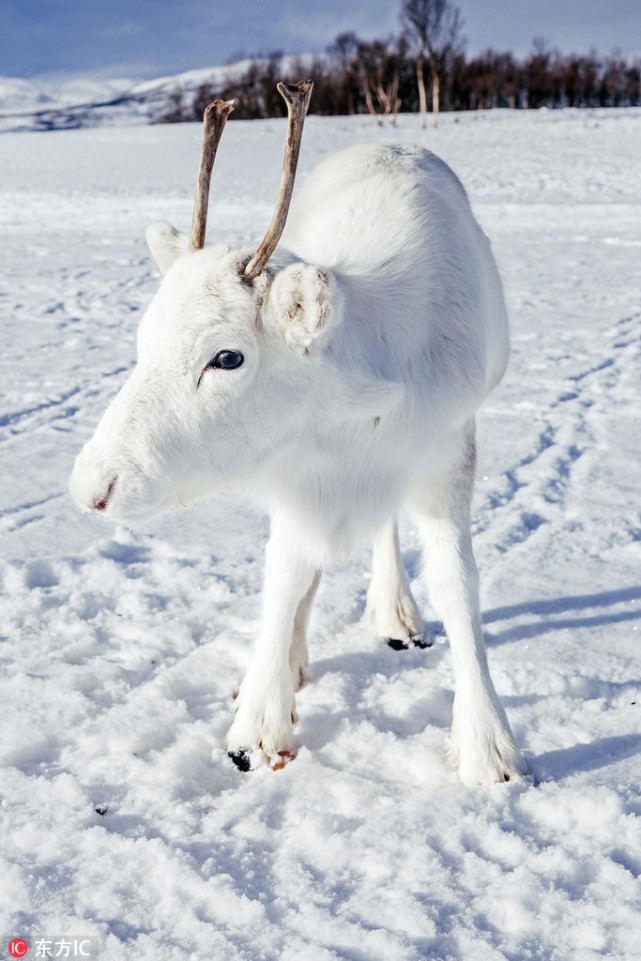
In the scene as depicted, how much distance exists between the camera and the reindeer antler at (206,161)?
2.38 metres

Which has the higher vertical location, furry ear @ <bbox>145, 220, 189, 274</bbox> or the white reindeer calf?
furry ear @ <bbox>145, 220, 189, 274</bbox>

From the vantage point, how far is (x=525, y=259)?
11258 millimetres

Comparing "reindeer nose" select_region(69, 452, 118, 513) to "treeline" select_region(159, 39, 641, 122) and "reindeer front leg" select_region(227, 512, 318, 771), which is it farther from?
"treeline" select_region(159, 39, 641, 122)

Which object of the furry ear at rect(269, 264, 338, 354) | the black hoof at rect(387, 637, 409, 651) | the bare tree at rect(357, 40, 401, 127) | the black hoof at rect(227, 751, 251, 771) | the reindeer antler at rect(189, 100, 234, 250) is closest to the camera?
the furry ear at rect(269, 264, 338, 354)

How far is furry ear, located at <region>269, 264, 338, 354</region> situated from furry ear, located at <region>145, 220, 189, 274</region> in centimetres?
50

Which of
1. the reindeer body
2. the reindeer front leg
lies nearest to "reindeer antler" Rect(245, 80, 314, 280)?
the reindeer body

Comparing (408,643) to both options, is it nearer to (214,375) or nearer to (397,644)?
(397,644)

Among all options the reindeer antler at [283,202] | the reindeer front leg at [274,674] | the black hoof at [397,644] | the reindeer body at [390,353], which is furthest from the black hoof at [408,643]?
the reindeer antler at [283,202]

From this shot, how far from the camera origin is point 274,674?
283cm

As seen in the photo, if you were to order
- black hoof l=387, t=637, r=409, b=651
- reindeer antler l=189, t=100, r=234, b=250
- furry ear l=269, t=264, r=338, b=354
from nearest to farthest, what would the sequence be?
1. furry ear l=269, t=264, r=338, b=354
2. reindeer antler l=189, t=100, r=234, b=250
3. black hoof l=387, t=637, r=409, b=651

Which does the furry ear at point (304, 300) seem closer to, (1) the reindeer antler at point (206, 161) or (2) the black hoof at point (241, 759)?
(1) the reindeer antler at point (206, 161)

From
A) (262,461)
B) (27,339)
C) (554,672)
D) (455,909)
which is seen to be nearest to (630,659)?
(554,672)

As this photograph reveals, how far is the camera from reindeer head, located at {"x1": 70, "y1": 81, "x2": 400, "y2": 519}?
2.07 m

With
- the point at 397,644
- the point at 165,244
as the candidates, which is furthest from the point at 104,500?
the point at 397,644
